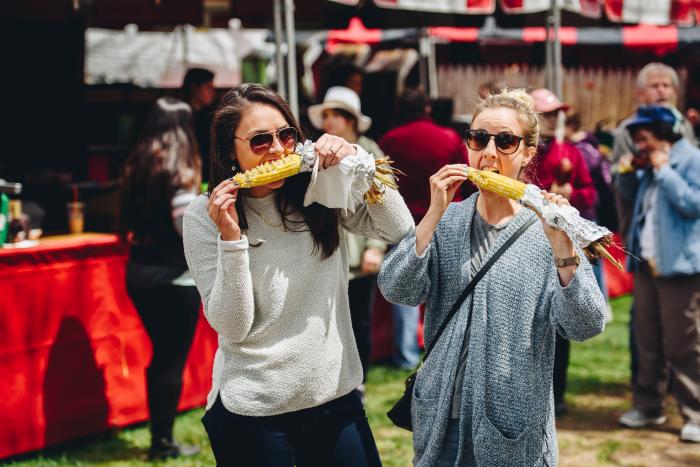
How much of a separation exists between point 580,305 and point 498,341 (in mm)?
278

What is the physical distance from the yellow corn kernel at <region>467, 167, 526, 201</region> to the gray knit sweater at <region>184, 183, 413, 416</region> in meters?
0.28

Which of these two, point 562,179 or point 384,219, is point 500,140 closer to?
point 384,219

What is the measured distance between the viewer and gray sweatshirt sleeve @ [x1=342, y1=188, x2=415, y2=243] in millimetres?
2713

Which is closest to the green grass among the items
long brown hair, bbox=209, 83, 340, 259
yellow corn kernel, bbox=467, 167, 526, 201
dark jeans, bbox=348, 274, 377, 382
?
dark jeans, bbox=348, 274, 377, 382

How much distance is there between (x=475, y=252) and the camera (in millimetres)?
2701

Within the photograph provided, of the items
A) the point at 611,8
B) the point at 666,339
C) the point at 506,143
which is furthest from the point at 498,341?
the point at 611,8

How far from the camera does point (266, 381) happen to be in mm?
2531

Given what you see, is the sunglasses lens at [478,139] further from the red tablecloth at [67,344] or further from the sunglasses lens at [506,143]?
the red tablecloth at [67,344]

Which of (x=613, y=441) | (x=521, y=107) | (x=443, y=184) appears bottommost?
(x=613, y=441)

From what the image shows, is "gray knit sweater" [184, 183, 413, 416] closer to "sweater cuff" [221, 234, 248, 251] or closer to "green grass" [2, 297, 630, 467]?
"sweater cuff" [221, 234, 248, 251]

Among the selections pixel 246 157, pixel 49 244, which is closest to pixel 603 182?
pixel 49 244

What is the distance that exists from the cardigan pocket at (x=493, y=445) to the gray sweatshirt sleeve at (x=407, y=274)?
16.4 inches

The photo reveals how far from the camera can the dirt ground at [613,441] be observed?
5.04 metres

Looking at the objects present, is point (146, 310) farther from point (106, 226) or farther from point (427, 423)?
point (427, 423)
